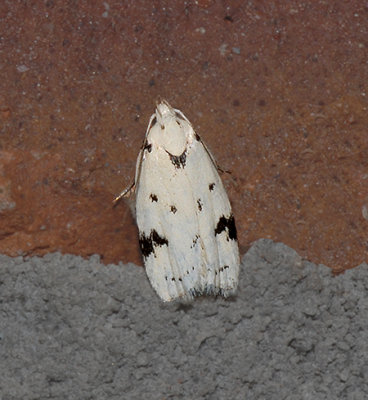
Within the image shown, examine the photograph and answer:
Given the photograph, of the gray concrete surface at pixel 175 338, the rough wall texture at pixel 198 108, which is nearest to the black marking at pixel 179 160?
the rough wall texture at pixel 198 108

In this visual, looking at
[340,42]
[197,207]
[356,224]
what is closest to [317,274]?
[356,224]

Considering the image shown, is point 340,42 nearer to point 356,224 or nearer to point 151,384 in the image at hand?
point 356,224

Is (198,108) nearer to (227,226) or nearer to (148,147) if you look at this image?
(148,147)

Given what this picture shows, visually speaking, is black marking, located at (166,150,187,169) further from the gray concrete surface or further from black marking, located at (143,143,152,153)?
the gray concrete surface

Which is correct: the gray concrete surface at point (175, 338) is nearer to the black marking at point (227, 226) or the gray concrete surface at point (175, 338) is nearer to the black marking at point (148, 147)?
the black marking at point (227, 226)

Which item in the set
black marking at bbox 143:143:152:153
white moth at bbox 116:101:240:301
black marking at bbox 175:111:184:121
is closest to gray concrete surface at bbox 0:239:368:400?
white moth at bbox 116:101:240:301

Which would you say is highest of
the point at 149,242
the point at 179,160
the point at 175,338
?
the point at 179,160

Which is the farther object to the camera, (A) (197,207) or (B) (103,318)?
(A) (197,207)

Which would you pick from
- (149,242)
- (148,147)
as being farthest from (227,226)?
(148,147)
